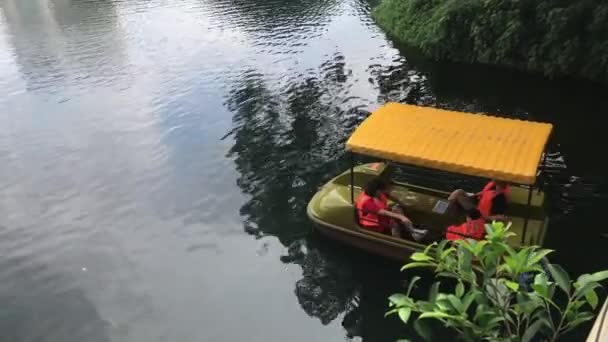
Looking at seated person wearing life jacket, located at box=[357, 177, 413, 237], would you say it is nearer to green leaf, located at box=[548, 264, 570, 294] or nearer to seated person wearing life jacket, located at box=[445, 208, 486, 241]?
seated person wearing life jacket, located at box=[445, 208, 486, 241]

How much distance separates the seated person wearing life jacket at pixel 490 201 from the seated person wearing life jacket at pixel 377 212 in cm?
103

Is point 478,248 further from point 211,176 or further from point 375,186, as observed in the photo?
point 211,176

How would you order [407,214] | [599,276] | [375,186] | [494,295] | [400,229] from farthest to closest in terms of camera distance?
[407,214]
[375,186]
[400,229]
[494,295]
[599,276]

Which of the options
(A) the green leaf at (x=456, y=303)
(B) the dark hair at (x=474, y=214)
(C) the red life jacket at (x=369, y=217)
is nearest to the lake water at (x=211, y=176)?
(C) the red life jacket at (x=369, y=217)

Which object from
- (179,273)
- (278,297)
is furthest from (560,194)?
(179,273)

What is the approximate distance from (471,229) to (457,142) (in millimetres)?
1504

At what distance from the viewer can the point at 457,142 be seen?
383 inches

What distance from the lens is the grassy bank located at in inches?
718

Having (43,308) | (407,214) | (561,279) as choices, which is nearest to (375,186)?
(407,214)

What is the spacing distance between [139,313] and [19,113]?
41.1 feet

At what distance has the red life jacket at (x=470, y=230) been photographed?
9224mm

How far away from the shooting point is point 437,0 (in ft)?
79.4

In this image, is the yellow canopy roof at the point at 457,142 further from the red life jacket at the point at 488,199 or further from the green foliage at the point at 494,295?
the green foliage at the point at 494,295

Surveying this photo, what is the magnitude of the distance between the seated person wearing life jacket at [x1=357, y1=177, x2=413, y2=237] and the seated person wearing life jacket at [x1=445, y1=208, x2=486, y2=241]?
86cm
